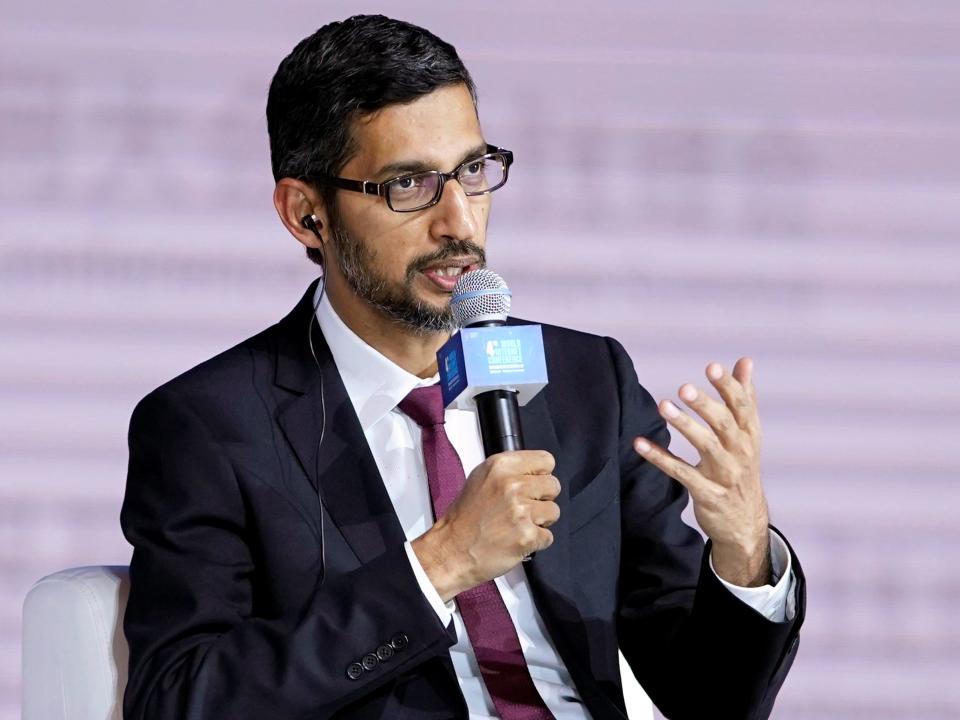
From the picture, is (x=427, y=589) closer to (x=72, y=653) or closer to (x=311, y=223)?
(x=72, y=653)

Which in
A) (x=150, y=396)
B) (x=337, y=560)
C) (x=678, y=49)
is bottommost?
(x=337, y=560)

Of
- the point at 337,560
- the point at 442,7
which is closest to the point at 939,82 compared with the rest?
the point at 442,7

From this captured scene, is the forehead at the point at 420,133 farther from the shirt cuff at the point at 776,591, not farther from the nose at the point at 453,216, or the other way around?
the shirt cuff at the point at 776,591

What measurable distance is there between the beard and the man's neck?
0.02m

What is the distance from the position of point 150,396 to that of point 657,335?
1315 mm

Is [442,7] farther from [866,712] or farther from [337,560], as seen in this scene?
[866,712]

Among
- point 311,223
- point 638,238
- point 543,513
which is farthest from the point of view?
point 638,238

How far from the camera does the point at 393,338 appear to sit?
2.30 metres

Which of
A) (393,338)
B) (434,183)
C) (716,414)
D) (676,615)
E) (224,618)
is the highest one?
(434,183)

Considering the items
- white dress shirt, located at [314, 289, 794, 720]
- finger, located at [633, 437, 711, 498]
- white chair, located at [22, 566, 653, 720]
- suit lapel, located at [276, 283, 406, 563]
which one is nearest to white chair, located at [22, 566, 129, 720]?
white chair, located at [22, 566, 653, 720]

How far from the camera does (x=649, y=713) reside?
2.30 metres

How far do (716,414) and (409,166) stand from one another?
2.15ft

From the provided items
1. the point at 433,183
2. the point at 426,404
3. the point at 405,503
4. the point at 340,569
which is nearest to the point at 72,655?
the point at 340,569

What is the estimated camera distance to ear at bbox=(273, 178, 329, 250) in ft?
7.71
